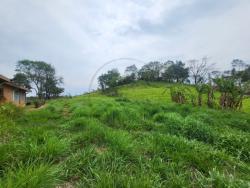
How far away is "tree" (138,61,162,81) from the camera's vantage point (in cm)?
4652

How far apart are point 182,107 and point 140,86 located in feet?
103

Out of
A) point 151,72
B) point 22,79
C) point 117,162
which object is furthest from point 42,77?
point 117,162

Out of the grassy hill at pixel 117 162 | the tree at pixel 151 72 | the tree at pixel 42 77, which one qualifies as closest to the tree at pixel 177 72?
the tree at pixel 151 72

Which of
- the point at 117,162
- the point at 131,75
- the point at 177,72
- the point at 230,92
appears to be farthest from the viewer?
the point at 177,72

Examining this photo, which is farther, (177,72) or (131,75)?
(177,72)

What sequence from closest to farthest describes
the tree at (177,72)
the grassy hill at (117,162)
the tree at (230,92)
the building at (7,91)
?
the grassy hill at (117,162)
the tree at (230,92)
the building at (7,91)
the tree at (177,72)

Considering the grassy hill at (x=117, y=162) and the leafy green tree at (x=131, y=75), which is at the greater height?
the leafy green tree at (x=131, y=75)

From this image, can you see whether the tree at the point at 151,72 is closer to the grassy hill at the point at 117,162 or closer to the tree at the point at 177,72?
the tree at the point at 177,72

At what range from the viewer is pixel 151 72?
4816 centimetres

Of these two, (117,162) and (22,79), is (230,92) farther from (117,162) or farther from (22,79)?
(22,79)

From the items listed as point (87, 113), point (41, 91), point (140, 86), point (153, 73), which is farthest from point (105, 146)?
point (41, 91)

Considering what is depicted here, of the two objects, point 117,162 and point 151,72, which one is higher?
point 151,72

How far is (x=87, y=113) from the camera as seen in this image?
856 cm

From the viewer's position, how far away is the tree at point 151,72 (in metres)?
46.5
